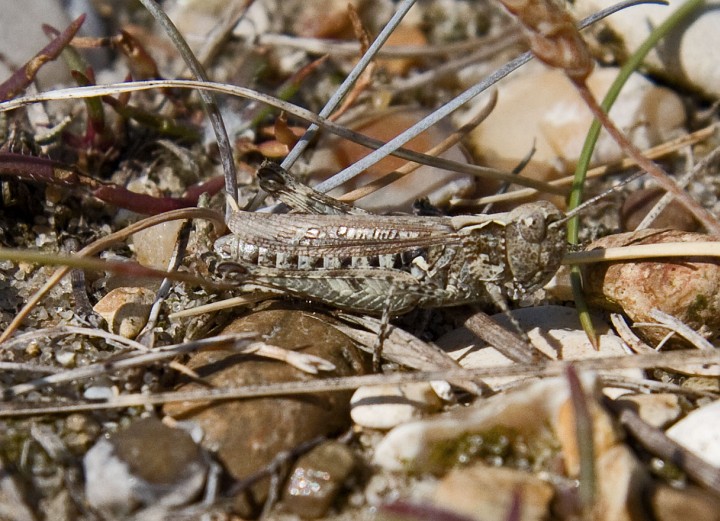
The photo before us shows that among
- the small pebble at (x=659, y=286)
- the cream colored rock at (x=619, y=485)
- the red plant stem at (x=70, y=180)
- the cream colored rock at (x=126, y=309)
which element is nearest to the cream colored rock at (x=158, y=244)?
the red plant stem at (x=70, y=180)

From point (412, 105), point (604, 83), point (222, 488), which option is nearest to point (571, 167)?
point (604, 83)

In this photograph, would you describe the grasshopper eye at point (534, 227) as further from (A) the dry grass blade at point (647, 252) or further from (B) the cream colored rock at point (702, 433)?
(B) the cream colored rock at point (702, 433)

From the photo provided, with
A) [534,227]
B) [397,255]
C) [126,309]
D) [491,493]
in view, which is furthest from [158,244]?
[491,493]

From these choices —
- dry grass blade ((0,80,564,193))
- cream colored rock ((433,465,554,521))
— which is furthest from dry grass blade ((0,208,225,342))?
cream colored rock ((433,465,554,521))

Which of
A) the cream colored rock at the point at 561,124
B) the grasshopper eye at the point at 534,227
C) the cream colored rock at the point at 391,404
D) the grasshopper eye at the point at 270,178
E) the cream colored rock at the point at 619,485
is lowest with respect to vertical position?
the cream colored rock at the point at 619,485

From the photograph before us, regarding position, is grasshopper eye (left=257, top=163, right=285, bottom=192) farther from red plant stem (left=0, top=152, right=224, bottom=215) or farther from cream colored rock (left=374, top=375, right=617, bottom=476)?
cream colored rock (left=374, top=375, right=617, bottom=476)

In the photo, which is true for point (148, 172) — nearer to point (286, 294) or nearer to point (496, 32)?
point (286, 294)

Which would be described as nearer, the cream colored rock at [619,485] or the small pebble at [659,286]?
the cream colored rock at [619,485]

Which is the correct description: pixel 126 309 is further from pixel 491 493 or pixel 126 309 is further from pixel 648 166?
pixel 648 166
